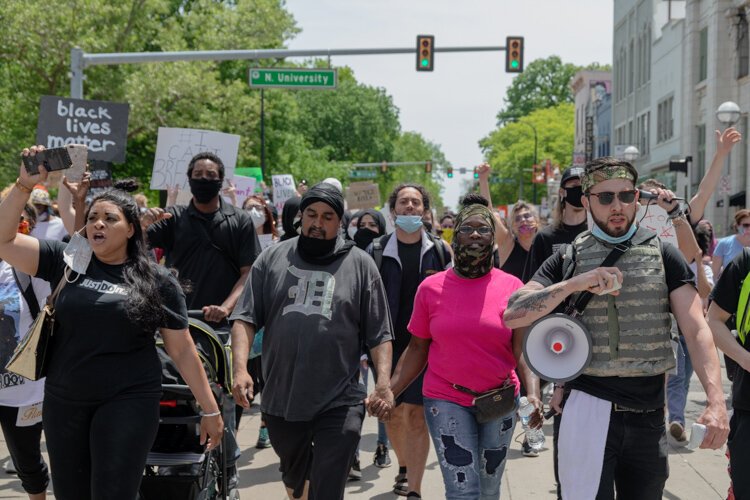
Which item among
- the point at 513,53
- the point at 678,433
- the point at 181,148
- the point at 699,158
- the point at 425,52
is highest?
the point at 513,53

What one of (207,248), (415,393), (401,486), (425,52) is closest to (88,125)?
(207,248)

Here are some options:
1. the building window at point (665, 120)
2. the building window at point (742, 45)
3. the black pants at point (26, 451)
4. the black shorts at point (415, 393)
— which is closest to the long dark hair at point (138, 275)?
the black pants at point (26, 451)

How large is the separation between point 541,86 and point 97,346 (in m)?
107

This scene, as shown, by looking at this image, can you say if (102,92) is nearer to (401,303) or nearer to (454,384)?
(401,303)

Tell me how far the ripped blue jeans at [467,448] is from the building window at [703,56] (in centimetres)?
3612

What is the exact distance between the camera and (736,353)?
4.54 m

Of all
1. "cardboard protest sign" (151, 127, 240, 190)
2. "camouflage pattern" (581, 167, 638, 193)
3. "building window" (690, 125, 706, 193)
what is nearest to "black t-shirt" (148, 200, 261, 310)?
"camouflage pattern" (581, 167, 638, 193)

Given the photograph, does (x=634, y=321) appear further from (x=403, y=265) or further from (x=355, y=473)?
(x=355, y=473)

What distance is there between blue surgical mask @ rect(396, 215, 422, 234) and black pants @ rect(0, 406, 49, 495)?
8.57 feet

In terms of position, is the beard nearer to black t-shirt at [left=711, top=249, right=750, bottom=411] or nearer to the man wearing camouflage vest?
the man wearing camouflage vest

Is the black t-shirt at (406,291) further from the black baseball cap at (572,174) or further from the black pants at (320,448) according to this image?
the black pants at (320,448)

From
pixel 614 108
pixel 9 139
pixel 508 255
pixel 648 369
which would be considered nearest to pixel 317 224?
Result: pixel 648 369

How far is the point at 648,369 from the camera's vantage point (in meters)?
4.24

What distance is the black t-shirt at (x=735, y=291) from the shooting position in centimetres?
462
